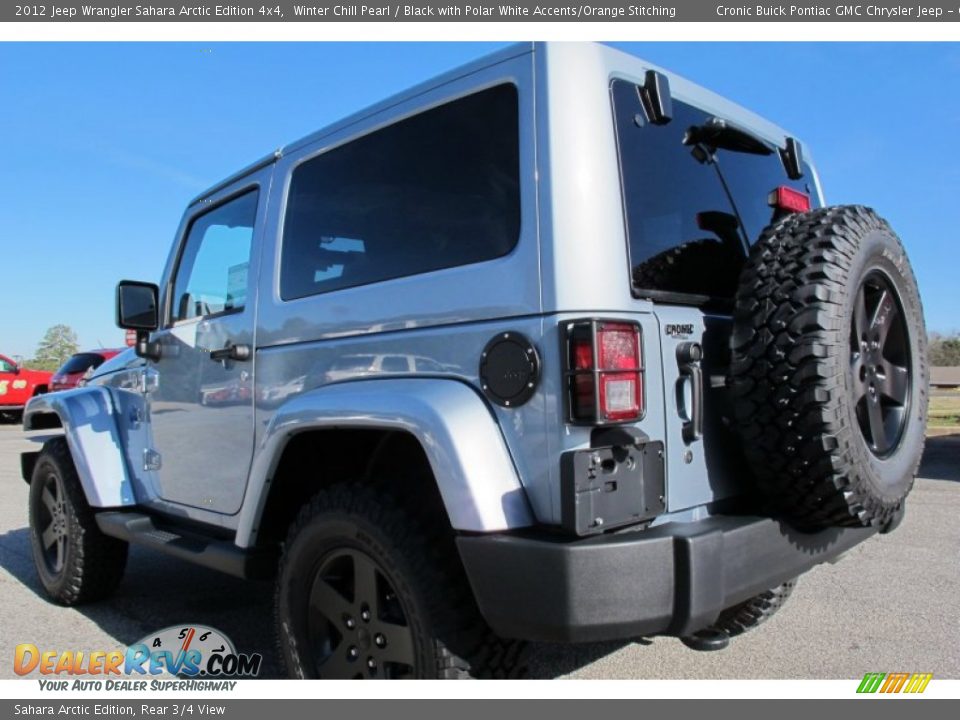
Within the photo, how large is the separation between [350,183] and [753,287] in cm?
144

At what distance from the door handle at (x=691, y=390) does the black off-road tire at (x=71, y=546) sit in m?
3.33

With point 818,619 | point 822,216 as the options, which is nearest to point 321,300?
point 822,216

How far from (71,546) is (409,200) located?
2.96 metres

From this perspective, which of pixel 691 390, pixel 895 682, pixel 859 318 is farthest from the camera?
pixel 895 682

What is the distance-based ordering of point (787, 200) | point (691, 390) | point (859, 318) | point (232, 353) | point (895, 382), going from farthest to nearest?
point (232, 353) → point (787, 200) → point (895, 382) → point (859, 318) → point (691, 390)

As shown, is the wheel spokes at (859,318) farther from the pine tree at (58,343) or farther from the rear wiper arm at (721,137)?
the pine tree at (58,343)

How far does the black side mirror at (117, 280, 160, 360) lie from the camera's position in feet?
12.0

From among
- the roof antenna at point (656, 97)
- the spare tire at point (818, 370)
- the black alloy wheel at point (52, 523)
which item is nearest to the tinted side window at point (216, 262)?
the black alloy wheel at point (52, 523)

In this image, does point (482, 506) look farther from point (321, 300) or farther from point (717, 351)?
point (321, 300)

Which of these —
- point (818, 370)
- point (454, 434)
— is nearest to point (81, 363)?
point (454, 434)

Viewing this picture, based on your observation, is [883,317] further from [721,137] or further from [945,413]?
[945,413]

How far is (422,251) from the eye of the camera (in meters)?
2.34

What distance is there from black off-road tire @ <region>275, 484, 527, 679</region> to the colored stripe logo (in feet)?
4.77

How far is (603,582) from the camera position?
179cm
